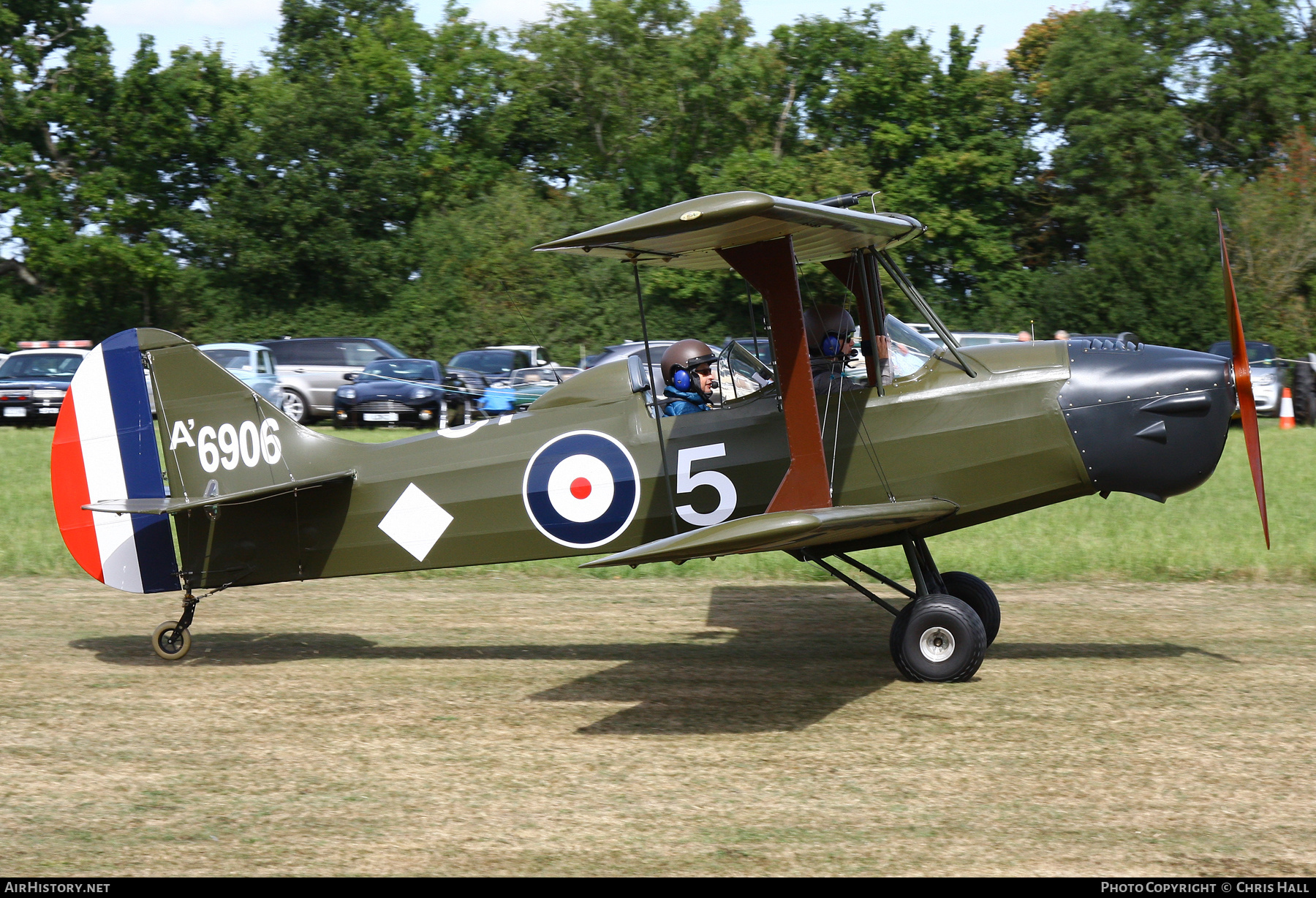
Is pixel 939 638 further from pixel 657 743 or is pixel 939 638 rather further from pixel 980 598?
pixel 657 743

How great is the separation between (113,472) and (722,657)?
423cm

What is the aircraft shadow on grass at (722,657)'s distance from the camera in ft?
21.6

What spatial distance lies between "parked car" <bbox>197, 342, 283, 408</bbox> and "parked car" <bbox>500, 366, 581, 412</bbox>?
4.81 m

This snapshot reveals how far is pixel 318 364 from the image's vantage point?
29344 millimetres

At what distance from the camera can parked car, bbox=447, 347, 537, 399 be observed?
2802cm

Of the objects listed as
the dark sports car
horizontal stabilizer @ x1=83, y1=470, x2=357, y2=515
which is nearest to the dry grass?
horizontal stabilizer @ x1=83, y1=470, x2=357, y2=515

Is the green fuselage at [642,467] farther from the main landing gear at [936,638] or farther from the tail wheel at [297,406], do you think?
the tail wheel at [297,406]

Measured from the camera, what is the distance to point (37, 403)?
25.8 metres

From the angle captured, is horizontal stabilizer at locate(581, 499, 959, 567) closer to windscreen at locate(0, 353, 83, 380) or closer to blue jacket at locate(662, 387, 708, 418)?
blue jacket at locate(662, 387, 708, 418)

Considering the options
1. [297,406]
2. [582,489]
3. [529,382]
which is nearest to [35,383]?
[297,406]

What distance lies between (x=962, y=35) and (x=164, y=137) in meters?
29.7

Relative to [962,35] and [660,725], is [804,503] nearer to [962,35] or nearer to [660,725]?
[660,725]

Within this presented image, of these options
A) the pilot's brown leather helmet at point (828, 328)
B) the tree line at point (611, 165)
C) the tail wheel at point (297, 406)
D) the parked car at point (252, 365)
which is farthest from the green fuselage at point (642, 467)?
the tree line at point (611, 165)

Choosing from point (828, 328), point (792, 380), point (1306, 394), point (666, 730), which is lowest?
point (1306, 394)
